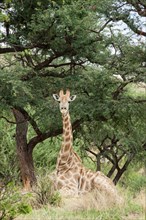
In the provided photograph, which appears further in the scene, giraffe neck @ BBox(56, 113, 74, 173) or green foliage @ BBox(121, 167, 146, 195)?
green foliage @ BBox(121, 167, 146, 195)

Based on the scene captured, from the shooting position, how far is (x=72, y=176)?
1099cm

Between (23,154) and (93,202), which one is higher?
(23,154)

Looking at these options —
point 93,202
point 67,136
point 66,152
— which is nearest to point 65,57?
point 67,136

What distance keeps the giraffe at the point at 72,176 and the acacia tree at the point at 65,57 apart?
44.7 inches

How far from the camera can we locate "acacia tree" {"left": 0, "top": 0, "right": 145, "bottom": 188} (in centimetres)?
1202

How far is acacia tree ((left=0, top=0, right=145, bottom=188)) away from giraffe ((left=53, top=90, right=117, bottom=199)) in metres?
1.14

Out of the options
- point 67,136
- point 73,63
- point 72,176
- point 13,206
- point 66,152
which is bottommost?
point 13,206

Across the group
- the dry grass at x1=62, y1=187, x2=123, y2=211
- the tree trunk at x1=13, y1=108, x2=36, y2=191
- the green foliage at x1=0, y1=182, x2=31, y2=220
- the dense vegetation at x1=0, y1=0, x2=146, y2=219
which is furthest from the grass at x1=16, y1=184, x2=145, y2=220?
the tree trunk at x1=13, y1=108, x2=36, y2=191

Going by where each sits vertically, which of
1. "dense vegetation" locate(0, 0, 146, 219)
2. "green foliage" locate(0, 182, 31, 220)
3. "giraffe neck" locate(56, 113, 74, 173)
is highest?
"dense vegetation" locate(0, 0, 146, 219)

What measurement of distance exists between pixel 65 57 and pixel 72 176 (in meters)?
4.12

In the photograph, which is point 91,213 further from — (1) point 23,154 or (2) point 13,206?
(1) point 23,154

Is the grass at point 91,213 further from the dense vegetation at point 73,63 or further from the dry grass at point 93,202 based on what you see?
the dense vegetation at point 73,63

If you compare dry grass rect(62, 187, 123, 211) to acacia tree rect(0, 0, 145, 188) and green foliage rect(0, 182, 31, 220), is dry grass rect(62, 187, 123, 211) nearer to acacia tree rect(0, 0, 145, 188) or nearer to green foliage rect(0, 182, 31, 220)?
green foliage rect(0, 182, 31, 220)

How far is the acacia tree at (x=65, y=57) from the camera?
1202cm
